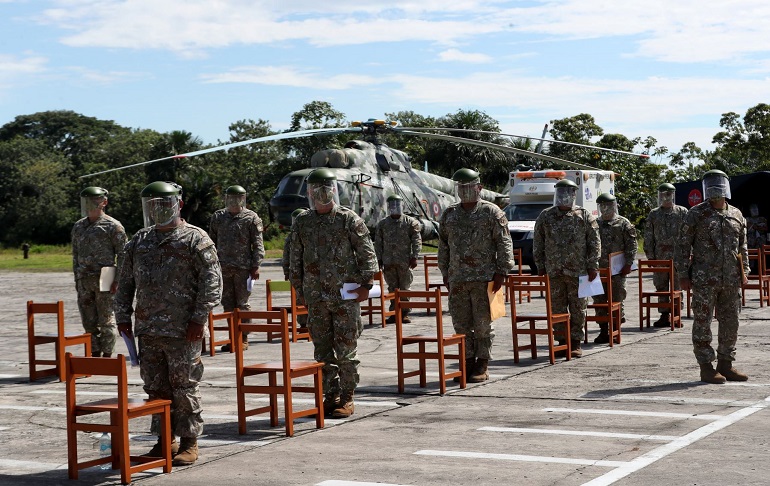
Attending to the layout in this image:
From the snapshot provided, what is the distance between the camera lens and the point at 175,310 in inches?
322

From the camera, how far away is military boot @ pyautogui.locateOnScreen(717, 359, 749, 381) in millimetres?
11562

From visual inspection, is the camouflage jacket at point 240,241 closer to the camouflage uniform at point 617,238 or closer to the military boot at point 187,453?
the camouflage uniform at point 617,238

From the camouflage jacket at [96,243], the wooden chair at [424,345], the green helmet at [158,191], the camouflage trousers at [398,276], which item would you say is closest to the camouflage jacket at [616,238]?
the camouflage trousers at [398,276]

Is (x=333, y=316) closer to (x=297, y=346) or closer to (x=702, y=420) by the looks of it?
(x=702, y=420)

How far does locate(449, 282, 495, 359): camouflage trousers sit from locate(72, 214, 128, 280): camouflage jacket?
458cm

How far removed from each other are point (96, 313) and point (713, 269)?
7.73 meters

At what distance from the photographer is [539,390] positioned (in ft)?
36.9

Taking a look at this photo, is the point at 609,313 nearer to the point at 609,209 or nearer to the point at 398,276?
the point at 609,209

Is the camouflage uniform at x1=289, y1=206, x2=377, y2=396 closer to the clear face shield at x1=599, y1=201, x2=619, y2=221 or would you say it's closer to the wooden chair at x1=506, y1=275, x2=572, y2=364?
the wooden chair at x1=506, y1=275, x2=572, y2=364

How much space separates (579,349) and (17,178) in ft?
208

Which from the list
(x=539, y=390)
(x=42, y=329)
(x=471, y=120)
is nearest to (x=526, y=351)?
(x=539, y=390)

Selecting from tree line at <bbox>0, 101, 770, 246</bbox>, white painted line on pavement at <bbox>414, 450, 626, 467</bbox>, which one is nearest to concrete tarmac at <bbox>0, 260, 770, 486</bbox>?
white painted line on pavement at <bbox>414, 450, 626, 467</bbox>

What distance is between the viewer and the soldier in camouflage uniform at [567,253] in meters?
14.0

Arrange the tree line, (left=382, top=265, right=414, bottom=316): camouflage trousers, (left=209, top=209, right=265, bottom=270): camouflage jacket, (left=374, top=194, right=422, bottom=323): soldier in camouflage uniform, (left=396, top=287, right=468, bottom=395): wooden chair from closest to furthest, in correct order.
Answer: (left=396, top=287, right=468, bottom=395): wooden chair → (left=209, top=209, right=265, bottom=270): camouflage jacket → (left=374, top=194, right=422, bottom=323): soldier in camouflage uniform → (left=382, top=265, right=414, bottom=316): camouflage trousers → the tree line
